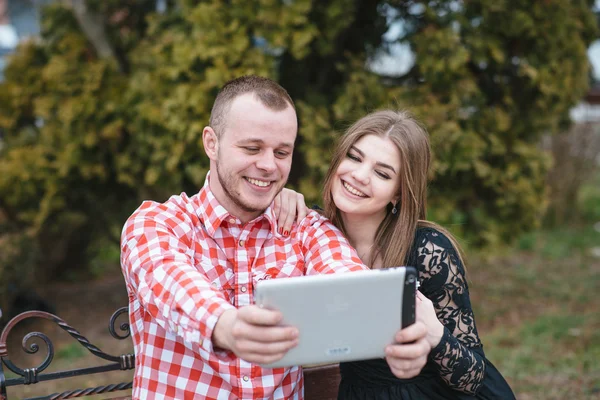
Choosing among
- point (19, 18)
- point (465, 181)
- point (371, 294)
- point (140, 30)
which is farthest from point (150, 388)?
point (19, 18)

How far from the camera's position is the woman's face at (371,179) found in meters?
2.39

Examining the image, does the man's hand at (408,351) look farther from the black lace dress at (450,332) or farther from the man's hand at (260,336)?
the black lace dress at (450,332)

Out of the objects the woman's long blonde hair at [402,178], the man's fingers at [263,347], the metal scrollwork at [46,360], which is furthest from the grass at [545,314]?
the man's fingers at [263,347]

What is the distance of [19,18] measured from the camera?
33.7 ft

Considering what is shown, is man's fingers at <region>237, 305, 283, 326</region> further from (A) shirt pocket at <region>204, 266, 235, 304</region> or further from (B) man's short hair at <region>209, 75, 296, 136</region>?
(B) man's short hair at <region>209, 75, 296, 136</region>

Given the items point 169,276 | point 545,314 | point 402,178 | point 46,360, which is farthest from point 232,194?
point 545,314

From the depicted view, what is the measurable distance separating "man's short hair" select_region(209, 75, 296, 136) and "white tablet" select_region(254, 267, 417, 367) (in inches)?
31.1

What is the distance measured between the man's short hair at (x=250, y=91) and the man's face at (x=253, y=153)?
0.02 metres

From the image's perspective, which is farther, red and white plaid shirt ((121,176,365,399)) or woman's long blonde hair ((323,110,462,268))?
woman's long blonde hair ((323,110,462,268))

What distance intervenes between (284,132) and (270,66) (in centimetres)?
243

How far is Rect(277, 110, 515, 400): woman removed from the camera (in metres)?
2.25

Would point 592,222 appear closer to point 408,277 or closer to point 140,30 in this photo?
point 140,30

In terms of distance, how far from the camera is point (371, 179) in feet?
7.84

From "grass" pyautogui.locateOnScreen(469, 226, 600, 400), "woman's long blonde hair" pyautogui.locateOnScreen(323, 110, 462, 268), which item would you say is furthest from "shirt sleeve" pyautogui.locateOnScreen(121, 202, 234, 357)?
"grass" pyautogui.locateOnScreen(469, 226, 600, 400)
